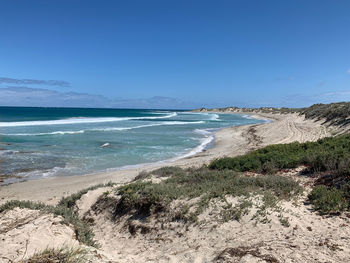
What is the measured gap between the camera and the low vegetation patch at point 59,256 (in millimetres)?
3606

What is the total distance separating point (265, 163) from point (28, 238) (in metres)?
7.95

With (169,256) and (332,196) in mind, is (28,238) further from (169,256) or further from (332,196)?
(332,196)

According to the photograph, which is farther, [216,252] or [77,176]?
[77,176]

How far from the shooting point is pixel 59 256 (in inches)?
145

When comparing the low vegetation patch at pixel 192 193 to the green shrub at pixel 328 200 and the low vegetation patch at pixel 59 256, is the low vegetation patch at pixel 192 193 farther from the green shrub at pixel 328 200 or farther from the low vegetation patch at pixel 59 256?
the low vegetation patch at pixel 59 256

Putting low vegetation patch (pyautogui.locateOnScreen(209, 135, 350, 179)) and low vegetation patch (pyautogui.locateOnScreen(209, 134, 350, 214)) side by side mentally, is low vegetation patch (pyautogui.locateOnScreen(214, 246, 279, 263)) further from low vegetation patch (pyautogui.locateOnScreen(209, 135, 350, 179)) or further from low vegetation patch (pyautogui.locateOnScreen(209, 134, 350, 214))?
low vegetation patch (pyautogui.locateOnScreen(209, 135, 350, 179))

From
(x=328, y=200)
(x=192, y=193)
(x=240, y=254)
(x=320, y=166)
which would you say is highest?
(x=320, y=166)

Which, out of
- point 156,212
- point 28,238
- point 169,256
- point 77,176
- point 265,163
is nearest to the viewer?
point 28,238

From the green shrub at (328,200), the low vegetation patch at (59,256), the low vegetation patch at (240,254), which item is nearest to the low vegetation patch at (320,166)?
the green shrub at (328,200)

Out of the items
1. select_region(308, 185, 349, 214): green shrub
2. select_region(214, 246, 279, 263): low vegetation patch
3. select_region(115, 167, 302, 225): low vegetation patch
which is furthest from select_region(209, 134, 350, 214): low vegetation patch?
select_region(214, 246, 279, 263): low vegetation patch

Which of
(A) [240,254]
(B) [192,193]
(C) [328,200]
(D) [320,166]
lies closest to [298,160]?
(D) [320,166]

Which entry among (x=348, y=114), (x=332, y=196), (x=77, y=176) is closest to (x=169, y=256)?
(x=332, y=196)

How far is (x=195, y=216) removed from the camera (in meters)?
5.82

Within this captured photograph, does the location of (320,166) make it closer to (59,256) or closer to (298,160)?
(298,160)
